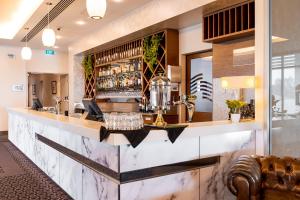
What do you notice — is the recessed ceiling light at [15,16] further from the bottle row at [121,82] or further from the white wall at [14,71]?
the bottle row at [121,82]

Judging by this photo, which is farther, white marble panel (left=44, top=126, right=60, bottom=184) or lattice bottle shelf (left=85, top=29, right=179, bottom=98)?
lattice bottle shelf (left=85, top=29, right=179, bottom=98)

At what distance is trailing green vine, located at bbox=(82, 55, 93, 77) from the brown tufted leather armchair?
7580mm

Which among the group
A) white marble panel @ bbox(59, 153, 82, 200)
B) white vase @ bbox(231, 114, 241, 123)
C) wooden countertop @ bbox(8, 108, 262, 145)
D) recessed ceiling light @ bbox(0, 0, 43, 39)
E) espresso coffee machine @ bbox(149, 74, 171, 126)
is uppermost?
recessed ceiling light @ bbox(0, 0, 43, 39)

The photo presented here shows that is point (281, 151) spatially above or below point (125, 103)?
below

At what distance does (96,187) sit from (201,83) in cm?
361

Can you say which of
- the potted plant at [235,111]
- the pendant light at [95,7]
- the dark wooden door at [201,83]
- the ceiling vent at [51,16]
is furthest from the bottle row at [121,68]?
the potted plant at [235,111]

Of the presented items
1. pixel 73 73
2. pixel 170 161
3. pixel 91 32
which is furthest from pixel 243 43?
pixel 73 73

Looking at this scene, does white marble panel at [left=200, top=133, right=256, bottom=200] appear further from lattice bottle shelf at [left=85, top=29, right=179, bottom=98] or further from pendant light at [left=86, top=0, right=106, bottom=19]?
lattice bottle shelf at [left=85, top=29, right=179, bottom=98]

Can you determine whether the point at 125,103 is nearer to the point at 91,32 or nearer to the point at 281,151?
the point at 91,32

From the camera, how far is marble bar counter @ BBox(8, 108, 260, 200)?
2.45 meters

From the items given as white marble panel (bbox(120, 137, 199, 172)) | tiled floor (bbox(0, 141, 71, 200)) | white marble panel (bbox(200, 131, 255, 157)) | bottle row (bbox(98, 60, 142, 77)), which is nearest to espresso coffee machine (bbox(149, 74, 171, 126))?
white marble panel (bbox(120, 137, 199, 172))

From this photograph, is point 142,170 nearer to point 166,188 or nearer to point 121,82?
point 166,188

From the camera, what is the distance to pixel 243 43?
458cm

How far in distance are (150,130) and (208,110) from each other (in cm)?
336
